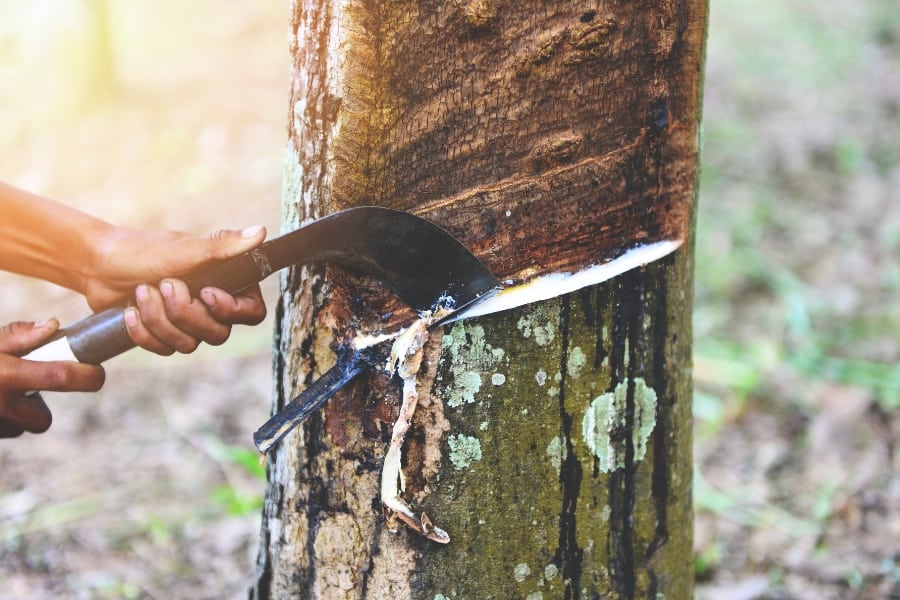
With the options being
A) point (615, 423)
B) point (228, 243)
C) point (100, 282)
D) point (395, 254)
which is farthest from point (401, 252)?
point (100, 282)

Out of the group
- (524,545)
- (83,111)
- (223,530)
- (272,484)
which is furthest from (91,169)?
(524,545)

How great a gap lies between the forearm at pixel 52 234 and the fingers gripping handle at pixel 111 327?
12cm

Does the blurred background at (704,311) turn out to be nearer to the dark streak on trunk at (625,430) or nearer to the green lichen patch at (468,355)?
the dark streak on trunk at (625,430)

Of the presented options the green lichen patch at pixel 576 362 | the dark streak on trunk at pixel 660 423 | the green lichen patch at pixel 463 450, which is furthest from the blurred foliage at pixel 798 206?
the green lichen patch at pixel 463 450

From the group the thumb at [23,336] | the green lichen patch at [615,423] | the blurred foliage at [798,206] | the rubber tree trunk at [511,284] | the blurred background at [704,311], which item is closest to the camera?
the rubber tree trunk at [511,284]

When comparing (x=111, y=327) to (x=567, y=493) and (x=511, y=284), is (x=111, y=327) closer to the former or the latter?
(x=511, y=284)

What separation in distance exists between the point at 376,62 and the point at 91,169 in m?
5.43

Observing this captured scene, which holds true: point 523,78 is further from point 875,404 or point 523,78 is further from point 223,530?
point 875,404

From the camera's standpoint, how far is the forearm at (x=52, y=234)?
1.27m

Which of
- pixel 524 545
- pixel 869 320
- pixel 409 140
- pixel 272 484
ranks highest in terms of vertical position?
pixel 869 320

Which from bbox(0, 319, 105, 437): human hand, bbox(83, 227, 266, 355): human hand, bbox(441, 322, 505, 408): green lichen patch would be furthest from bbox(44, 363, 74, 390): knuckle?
bbox(441, 322, 505, 408): green lichen patch

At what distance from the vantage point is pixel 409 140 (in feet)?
3.41

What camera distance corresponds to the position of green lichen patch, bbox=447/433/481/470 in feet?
3.56

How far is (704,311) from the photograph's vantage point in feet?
12.0
